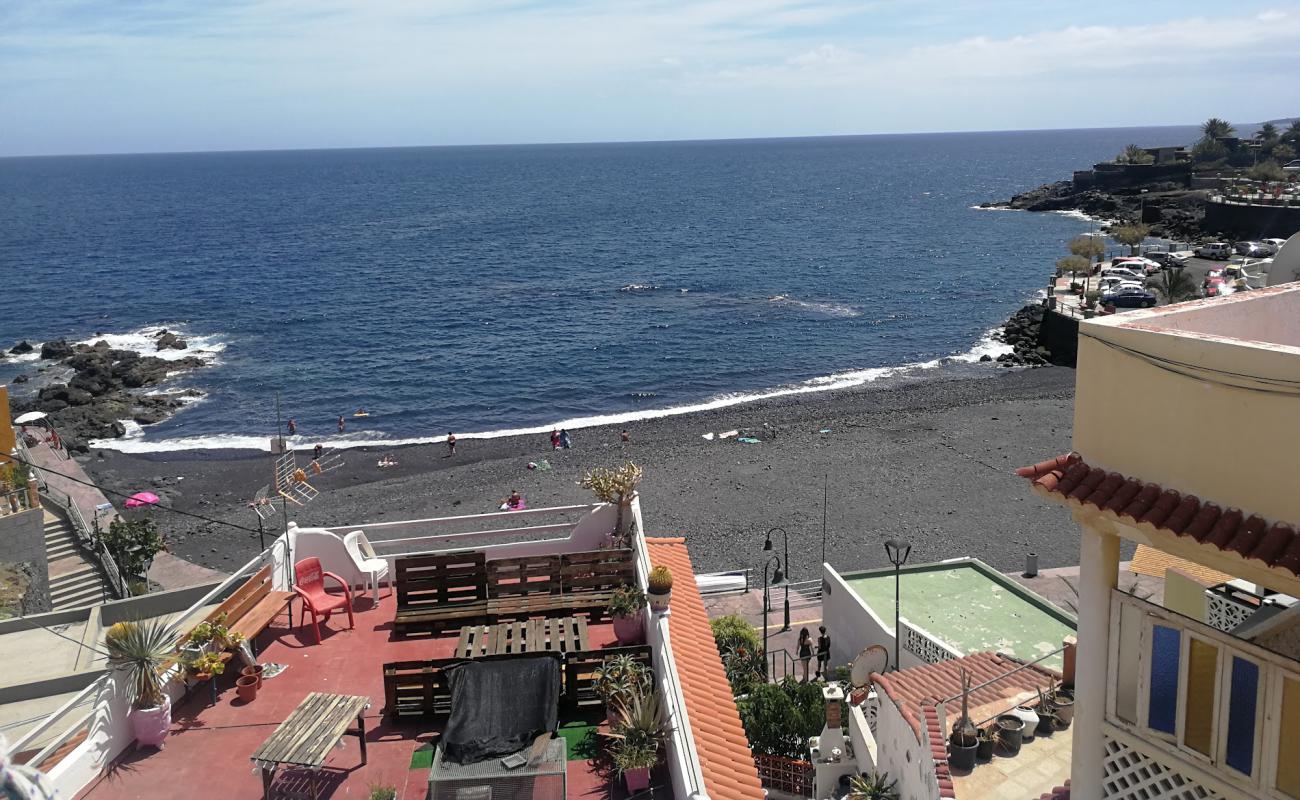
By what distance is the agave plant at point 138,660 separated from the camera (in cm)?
844

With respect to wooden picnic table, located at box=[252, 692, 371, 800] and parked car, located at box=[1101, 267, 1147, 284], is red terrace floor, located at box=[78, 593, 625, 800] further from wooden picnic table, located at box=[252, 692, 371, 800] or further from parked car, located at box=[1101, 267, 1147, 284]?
parked car, located at box=[1101, 267, 1147, 284]

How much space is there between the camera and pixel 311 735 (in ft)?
26.4

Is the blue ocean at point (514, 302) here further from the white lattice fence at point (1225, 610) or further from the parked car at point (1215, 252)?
the white lattice fence at point (1225, 610)

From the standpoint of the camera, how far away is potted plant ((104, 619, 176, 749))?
8.45 metres

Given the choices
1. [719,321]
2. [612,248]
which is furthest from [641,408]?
[612,248]

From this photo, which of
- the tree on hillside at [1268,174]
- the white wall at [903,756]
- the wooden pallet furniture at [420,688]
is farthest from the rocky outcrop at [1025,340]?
the wooden pallet furniture at [420,688]

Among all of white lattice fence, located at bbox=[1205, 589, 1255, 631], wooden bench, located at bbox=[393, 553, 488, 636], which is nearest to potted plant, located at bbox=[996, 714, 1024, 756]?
white lattice fence, located at bbox=[1205, 589, 1255, 631]

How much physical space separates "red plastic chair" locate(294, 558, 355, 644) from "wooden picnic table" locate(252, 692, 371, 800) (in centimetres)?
213

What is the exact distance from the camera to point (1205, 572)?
10.9 meters

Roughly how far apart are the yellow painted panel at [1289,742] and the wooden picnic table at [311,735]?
21.0ft

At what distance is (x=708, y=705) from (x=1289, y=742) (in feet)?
16.3

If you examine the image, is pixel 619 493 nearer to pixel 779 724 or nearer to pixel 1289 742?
pixel 779 724

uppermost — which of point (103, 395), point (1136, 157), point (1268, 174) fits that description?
point (1136, 157)

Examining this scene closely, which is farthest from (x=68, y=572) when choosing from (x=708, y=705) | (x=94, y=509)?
(x=708, y=705)
